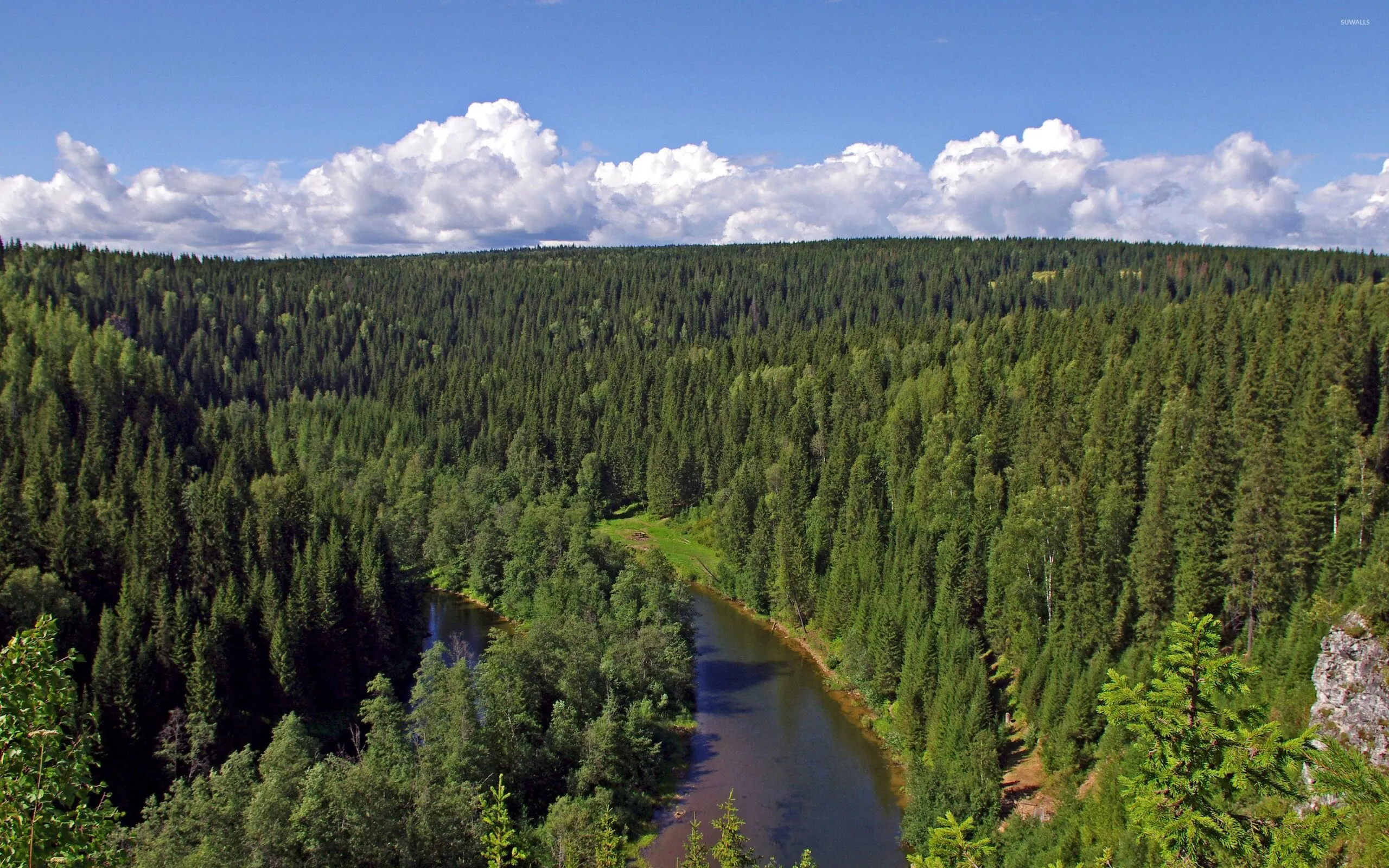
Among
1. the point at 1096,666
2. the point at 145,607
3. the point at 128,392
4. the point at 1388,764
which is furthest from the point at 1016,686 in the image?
the point at 128,392

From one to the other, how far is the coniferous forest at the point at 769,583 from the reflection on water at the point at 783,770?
8.19 ft

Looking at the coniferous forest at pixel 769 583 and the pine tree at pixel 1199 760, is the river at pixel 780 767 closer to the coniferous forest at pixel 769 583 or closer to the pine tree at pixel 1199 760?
the coniferous forest at pixel 769 583

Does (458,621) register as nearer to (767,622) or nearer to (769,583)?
(767,622)

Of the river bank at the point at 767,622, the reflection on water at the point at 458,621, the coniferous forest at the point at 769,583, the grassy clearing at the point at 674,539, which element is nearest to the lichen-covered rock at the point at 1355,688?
the coniferous forest at the point at 769,583

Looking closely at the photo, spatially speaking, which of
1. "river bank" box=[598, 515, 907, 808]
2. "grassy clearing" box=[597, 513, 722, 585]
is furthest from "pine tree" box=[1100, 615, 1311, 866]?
"grassy clearing" box=[597, 513, 722, 585]

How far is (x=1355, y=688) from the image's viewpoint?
108 feet

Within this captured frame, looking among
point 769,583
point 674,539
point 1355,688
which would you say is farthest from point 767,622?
point 1355,688

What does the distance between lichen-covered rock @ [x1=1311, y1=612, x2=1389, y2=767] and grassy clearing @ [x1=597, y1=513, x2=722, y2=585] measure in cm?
6534

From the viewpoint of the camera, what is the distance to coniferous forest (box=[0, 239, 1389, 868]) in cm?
3631

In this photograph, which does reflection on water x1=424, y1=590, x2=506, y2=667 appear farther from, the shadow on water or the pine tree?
the pine tree

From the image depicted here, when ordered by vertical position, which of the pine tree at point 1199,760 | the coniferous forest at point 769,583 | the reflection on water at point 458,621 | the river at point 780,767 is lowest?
the reflection on water at point 458,621

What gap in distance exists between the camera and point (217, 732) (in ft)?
180

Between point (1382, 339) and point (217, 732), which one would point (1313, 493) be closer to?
point (1382, 339)

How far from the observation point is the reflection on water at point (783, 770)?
46094 millimetres
